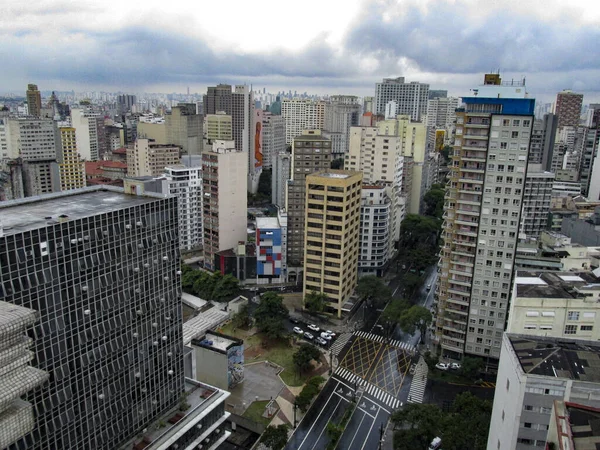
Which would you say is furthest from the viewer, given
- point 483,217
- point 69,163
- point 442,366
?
point 69,163

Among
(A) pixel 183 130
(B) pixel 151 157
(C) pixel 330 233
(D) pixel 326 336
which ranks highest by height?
(A) pixel 183 130

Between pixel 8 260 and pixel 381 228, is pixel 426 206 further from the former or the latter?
pixel 8 260

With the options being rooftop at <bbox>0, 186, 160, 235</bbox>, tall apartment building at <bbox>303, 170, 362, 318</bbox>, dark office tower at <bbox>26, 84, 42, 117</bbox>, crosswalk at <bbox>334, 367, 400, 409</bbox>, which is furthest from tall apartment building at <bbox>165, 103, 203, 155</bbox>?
rooftop at <bbox>0, 186, 160, 235</bbox>

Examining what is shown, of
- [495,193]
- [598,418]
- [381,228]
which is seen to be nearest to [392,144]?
[381,228]

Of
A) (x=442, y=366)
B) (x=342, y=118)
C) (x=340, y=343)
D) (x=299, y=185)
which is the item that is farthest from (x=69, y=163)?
(x=342, y=118)

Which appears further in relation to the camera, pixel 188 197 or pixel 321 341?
pixel 188 197

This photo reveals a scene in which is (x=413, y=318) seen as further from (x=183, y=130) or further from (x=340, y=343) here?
(x=183, y=130)
